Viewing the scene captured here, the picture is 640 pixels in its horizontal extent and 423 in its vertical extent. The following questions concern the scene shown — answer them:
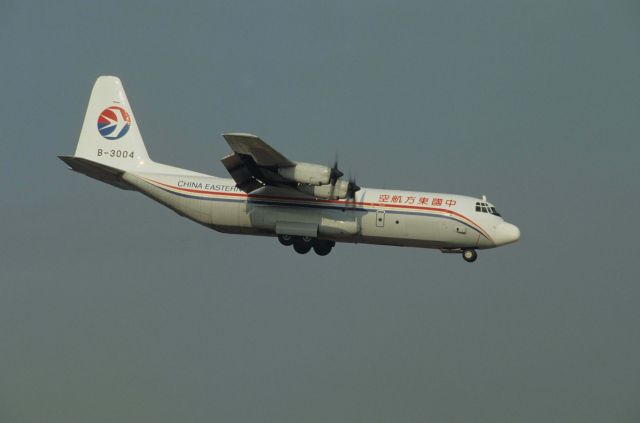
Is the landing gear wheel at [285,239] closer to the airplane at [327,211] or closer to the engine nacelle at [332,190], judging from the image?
the airplane at [327,211]

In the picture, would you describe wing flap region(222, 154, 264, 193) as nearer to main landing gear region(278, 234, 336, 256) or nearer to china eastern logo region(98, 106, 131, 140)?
main landing gear region(278, 234, 336, 256)

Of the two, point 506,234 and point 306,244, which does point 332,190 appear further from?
point 506,234

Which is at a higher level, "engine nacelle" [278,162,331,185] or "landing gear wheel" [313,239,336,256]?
"engine nacelle" [278,162,331,185]

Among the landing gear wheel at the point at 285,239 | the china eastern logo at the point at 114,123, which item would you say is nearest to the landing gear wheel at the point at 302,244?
the landing gear wheel at the point at 285,239

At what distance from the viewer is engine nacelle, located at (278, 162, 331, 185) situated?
33.5 meters

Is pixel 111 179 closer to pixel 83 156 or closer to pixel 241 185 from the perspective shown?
pixel 83 156

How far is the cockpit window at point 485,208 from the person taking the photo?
35500 mm

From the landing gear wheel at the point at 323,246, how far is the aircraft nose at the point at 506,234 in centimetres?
631

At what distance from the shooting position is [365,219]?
115 ft

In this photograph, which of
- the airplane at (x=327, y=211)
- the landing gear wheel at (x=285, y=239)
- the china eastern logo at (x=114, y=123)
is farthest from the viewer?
the china eastern logo at (x=114, y=123)

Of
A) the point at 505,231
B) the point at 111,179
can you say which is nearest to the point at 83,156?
the point at 111,179

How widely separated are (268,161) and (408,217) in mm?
5611

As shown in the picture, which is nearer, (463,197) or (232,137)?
(232,137)

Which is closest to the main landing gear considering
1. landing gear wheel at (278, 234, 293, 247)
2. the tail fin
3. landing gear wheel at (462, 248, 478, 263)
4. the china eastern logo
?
landing gear wheel at (278, 234, 293, 247)
